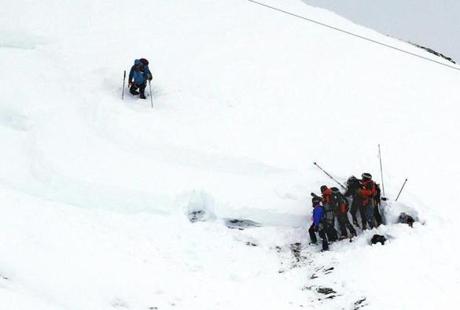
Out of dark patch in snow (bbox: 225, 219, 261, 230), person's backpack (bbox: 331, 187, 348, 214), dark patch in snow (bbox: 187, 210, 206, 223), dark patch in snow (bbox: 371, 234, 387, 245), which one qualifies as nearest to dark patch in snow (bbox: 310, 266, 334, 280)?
dark patch in snow (bbox: 371, 234, 387, 245)

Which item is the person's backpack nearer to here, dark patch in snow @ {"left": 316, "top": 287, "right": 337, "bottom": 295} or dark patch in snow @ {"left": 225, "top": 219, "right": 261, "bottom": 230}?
dark patch in snow @ {"left": 225, "top": 219, "right": 261, "bottom": 230}

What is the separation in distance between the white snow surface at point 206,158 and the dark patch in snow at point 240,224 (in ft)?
0.59

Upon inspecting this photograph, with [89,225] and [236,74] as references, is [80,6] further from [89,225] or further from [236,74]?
[89,225]

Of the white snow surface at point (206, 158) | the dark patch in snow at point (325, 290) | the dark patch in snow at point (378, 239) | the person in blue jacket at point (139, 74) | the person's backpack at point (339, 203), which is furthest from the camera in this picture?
A: the person in blue jacket at point (139, 74)

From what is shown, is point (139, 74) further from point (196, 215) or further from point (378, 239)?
point (378, 239)

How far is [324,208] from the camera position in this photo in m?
15.2

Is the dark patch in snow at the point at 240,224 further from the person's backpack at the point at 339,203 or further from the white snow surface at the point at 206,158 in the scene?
the person's backpack at the point at 339,203

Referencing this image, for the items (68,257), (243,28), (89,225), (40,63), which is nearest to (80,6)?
(40,63)

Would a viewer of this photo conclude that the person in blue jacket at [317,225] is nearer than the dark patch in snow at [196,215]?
Yes

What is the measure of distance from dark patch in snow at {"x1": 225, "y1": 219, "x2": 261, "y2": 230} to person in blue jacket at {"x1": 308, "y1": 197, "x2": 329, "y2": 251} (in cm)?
161

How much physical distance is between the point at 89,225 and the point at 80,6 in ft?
48.2

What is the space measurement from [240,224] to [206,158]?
2.64 m

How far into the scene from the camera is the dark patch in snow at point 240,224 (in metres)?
15.8

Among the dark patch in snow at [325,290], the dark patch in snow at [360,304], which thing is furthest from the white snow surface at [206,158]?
the dark patch in snow at [325,290]
